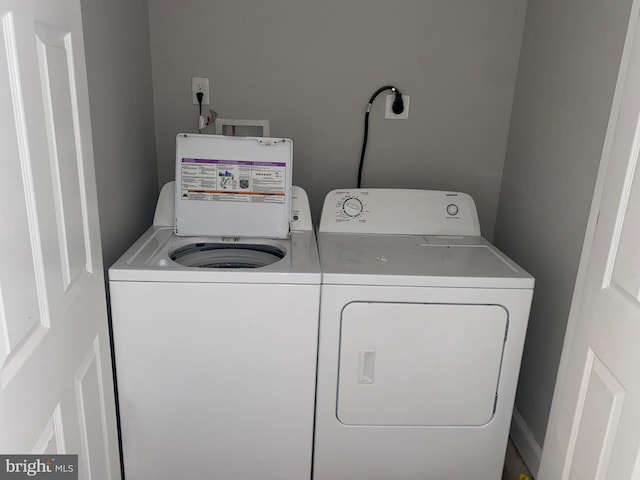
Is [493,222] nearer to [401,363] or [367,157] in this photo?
[367,157]

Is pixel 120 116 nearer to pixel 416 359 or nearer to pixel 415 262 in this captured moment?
pixel 415 262

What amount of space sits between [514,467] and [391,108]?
1663 mm

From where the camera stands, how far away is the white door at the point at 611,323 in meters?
1.00

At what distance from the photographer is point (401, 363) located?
162 cm

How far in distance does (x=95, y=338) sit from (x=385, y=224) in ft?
3.98

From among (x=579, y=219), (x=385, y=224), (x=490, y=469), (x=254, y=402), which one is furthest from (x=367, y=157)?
(x=490, y=469)

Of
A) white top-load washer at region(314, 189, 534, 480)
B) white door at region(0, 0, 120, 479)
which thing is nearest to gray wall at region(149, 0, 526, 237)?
white top-load washer at region(314, 189, 534, 480)

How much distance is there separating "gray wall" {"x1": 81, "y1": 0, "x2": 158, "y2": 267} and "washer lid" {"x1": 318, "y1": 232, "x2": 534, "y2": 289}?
2.55 ft

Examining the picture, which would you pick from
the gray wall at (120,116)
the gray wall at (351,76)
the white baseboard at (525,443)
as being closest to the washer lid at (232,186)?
the gray wall at (120,116)

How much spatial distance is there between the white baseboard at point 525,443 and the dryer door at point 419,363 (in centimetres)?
37

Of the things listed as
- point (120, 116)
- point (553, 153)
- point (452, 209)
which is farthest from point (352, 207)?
point (120, 116)

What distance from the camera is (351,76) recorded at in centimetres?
220

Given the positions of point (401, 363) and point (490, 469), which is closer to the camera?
point (401, 363)

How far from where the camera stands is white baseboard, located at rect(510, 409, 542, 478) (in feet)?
6.15
